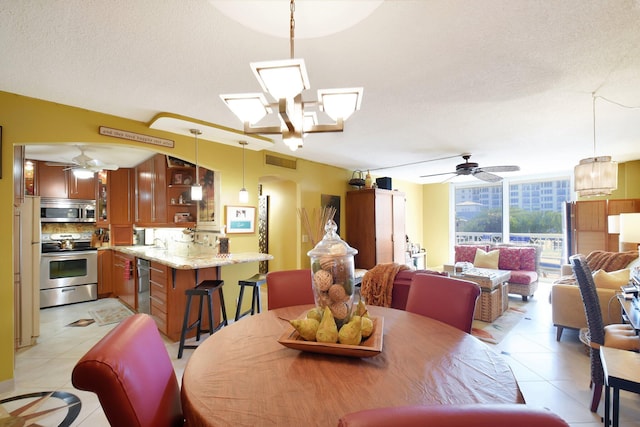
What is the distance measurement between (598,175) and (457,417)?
3197mm

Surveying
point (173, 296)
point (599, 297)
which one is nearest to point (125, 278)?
point (173, 296)

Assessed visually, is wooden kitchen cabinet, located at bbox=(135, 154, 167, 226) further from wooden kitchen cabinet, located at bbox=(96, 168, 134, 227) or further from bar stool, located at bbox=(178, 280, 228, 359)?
bar stool, located at bbox=(178, 280, 228, 359)

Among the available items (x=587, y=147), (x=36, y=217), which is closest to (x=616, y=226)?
(x=587, y=147)

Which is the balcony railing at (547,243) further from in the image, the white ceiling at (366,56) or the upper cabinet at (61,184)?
the upper cabinet at (61,184)

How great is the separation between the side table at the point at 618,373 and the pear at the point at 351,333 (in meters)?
1.39

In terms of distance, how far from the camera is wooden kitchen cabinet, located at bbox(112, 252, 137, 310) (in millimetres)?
4203

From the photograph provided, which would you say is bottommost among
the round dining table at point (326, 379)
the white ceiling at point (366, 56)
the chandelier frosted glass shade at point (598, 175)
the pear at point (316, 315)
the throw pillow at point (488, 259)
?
the throw pillow at point (488, 259)

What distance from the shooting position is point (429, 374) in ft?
3.41

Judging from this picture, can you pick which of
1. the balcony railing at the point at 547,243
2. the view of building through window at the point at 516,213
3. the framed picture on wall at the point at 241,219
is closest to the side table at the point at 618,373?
the framed picture on wall at the point at 241,219

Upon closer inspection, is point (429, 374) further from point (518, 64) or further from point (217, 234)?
point (217, 234)

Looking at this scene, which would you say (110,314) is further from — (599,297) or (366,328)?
(599,297)

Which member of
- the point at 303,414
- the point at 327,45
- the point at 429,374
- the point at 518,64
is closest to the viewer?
the point at 303,414

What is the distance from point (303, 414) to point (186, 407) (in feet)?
1.26

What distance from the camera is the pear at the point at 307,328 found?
4.03ft
